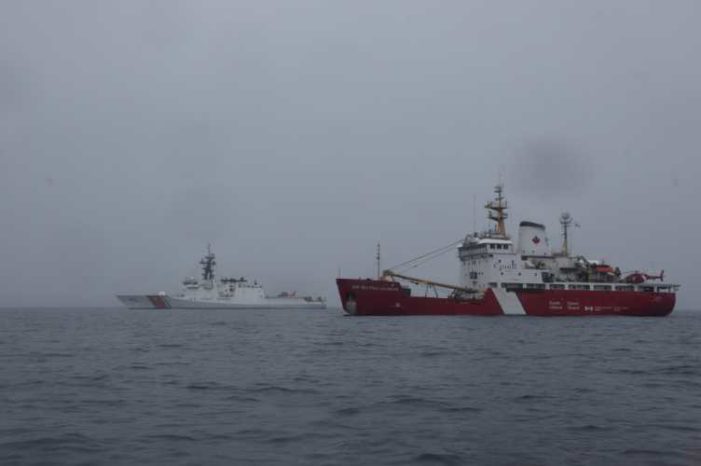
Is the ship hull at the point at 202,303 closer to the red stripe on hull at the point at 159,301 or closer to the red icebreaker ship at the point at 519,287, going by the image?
the red stripe on hull at the point at 159,301

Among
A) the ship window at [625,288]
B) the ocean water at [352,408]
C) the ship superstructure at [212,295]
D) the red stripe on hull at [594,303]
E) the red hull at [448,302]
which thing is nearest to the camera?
the ocean water at [352,408]

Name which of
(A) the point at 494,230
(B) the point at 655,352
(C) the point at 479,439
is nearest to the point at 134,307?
(A) the point at 494,230

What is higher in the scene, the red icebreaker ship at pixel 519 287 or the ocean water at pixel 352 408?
the red icebreaker ship at pixel 519 287

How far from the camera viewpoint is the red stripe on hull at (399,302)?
52.3m

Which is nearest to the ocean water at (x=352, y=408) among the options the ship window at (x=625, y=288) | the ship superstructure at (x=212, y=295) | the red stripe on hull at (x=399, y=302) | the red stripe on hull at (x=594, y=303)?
the red stripe on hull at (x=399, y=302)

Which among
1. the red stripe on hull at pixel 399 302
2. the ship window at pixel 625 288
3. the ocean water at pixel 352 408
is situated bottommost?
the ocean water at pixel 352 408

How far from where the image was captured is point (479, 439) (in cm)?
934

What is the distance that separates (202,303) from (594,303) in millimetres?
60309

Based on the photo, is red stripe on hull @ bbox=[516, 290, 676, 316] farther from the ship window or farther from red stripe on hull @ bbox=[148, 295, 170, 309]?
red stripe on hull @ bbox=[148, 295, 170, 309]

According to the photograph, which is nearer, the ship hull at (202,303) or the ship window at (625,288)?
the ship window at (625,288)

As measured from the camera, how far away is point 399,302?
52.7 metres

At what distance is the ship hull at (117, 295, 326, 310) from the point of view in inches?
3804

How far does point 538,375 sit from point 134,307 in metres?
105

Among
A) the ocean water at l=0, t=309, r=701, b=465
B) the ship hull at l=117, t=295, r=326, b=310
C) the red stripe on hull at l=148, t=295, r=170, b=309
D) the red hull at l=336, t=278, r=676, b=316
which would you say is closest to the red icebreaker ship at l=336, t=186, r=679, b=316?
the red hull at l=336, t=278, r=676, b=316
